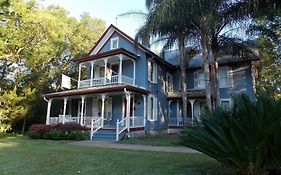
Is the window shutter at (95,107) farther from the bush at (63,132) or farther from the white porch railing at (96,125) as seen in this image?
the bush at (63,132)

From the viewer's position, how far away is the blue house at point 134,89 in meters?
19.6

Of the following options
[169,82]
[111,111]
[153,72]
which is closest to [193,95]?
[169,82]

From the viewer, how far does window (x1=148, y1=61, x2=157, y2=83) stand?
2153cm

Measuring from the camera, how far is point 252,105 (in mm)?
4723

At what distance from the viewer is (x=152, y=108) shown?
2170cm

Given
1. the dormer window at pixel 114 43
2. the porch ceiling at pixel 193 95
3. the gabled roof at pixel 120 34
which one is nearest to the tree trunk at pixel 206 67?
the porch ceiling at pixel 193 95

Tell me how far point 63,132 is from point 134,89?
19.1ft

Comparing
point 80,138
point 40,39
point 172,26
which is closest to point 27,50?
point 40,39

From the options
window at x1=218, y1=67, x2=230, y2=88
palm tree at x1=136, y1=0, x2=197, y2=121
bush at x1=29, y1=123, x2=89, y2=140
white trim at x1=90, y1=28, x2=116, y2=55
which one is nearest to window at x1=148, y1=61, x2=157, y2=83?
palm tree at x1=136, y1=0, x2=197, y2=121

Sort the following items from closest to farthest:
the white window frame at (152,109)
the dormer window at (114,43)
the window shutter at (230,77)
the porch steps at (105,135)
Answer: the porch steps at (105,135) < the white window frame at (152,109) < the window shutter at (230,77) < the dormer window at (114,43)

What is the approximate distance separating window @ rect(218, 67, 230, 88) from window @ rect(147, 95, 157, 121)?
641cm

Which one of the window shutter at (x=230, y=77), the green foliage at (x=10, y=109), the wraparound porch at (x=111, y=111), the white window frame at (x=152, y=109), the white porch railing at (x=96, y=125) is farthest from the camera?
the green foliage at (x=10, y=109)

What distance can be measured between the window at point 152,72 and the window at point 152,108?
5.00ft

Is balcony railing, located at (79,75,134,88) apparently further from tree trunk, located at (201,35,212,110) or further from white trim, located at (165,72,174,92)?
tree trunk, located at (201,35,212,110)
